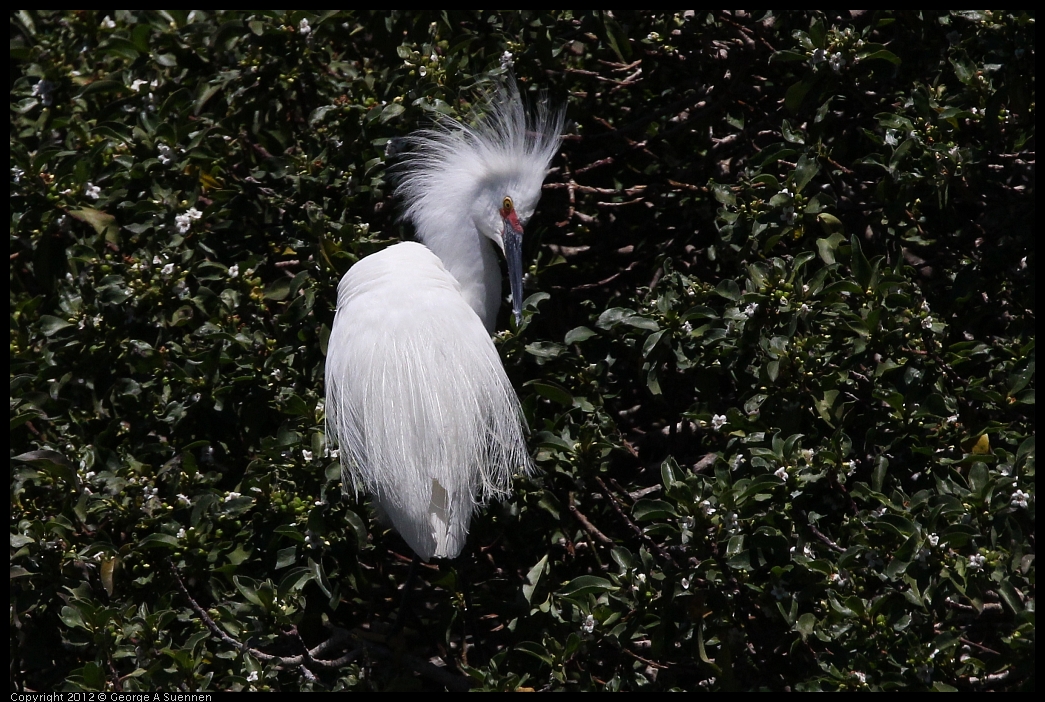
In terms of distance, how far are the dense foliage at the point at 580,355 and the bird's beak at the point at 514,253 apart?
1.8 inches

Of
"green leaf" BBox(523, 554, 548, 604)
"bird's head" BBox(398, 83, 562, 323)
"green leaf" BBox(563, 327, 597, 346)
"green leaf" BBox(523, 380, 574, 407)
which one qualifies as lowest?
"green leaf" BBox(523, 554, 548, 604)

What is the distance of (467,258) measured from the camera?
1994mm

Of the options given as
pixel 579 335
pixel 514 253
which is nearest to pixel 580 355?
pixel 579 335

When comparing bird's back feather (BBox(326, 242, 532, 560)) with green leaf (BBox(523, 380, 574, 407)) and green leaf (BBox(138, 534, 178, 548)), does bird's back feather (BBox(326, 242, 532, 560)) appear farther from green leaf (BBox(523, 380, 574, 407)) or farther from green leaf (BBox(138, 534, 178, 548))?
green leaf (BBox(138, 534, 178, 548))

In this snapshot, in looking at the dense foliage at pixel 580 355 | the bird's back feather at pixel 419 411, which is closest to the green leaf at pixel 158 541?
the dense foliage at pixel 580 355

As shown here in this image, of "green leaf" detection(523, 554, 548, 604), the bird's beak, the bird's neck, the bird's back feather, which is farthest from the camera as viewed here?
the bird's neck

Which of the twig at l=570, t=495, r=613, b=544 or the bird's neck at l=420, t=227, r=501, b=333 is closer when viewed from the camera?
the twig at l=570, t=495, r=613, b=544

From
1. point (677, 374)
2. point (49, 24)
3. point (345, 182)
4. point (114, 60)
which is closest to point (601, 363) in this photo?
point (677, 374)

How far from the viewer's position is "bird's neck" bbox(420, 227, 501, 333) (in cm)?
200

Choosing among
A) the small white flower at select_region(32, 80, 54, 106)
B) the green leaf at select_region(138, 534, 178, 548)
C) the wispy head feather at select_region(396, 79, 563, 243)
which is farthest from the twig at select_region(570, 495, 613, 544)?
the small white flower at select_region(32, 80, 54, 106)

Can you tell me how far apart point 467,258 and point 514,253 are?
19cm

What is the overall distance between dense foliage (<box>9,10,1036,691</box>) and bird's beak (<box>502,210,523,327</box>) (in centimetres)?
4

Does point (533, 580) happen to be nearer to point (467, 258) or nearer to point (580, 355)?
point (580, 355)

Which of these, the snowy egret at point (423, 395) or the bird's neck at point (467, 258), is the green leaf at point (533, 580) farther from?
the bird's neck at point (467, 258)
